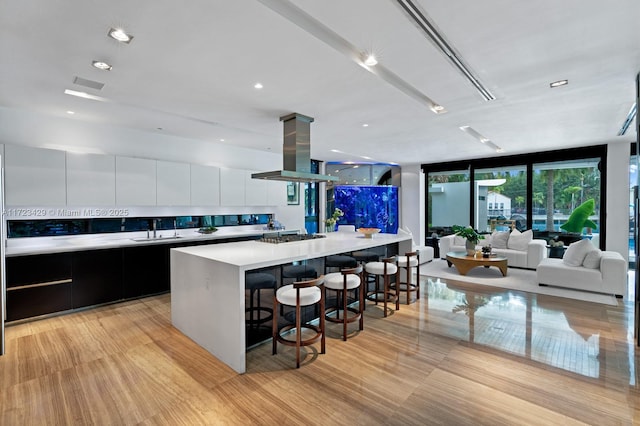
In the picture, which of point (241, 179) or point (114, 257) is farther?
point (241, 179)

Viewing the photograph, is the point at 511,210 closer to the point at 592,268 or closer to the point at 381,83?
the point at 592,268

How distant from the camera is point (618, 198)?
623 centimetres

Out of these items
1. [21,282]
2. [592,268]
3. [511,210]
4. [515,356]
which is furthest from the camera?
[511,210]

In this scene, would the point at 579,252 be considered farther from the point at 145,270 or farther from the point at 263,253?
the point at 145,270

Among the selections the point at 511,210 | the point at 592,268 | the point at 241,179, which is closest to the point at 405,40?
the point at 241,179

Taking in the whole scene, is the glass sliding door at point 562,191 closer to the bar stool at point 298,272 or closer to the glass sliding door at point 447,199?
the glass sliding door at point 447,199

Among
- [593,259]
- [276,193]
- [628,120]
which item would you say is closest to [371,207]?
[276,193]

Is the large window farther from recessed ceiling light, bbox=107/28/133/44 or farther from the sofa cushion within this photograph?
recessed ceiling light, bbox=107/28/133/44

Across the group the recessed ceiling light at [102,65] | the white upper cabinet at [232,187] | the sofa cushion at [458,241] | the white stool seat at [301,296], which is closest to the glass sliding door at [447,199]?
the sofa cushion at [458,241]

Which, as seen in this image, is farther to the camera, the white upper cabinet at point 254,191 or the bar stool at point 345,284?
the white upper cabinet at point 254,191

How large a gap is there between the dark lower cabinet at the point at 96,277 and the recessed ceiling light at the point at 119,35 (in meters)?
3.04

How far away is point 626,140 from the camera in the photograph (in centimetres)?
604

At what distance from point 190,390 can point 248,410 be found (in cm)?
55

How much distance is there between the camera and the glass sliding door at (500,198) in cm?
769
